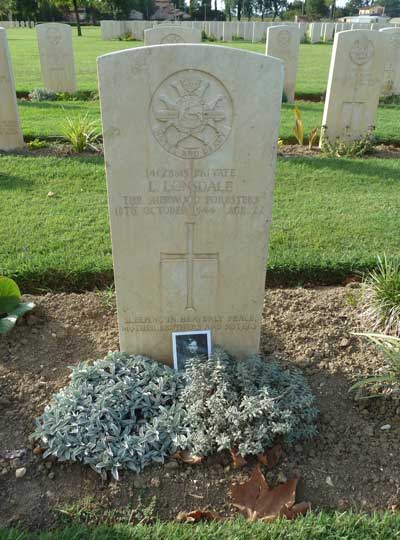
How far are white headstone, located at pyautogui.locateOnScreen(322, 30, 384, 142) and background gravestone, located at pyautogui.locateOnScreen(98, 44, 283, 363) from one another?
19.4ft

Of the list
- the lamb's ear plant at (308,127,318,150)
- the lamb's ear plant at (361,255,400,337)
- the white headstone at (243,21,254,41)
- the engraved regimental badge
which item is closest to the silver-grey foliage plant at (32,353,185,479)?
the engraved regimental badge

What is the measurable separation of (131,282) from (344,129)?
21.1 feet

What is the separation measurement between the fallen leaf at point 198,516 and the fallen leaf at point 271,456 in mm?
366

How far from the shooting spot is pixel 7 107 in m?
7.23

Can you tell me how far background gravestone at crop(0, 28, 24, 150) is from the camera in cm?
695

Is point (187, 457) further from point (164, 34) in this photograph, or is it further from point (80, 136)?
point (164, 34)

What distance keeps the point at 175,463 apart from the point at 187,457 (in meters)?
0.07

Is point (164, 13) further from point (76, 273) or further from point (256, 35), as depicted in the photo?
point (76, 273)

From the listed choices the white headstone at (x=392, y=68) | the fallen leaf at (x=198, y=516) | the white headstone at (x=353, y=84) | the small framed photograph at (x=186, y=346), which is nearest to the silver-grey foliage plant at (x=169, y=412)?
the small framed photograph at (x=186, y=346)

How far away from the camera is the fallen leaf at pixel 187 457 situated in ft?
7.89

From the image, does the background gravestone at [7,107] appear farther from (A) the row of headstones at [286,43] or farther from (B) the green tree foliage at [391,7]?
(B) the green tree foliage at [391,7]

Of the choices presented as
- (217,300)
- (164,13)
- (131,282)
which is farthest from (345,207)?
(164,13)

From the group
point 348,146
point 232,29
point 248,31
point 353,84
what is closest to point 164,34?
point 353,84

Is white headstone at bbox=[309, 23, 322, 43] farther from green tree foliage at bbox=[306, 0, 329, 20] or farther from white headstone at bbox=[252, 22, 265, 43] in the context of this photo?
green tree foliage at bbox=[306, 0, 329, 20]
